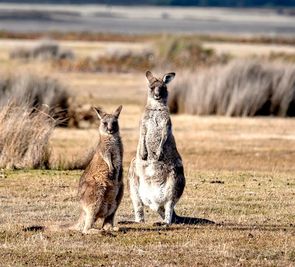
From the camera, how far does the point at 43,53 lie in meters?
57.3

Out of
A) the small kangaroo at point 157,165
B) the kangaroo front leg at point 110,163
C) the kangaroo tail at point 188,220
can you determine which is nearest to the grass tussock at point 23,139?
the small kangaroo at point 157,165

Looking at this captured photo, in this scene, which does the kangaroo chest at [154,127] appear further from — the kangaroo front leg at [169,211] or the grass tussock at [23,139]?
the grass tussock at [23,139]

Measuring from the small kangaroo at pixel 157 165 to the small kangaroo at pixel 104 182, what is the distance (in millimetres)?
1008

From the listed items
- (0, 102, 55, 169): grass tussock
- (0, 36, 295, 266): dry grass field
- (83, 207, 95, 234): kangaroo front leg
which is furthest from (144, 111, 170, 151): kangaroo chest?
(0, 102, 55, 169): grass tussock

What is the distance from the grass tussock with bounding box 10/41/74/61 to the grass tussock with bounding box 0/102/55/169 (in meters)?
34.9

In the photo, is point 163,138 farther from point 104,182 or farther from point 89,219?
point 89,219

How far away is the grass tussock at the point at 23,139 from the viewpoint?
19.4 m

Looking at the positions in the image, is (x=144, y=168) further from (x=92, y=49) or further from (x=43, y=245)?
(x=92, y=49)

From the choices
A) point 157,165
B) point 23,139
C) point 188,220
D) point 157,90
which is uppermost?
point 157,90

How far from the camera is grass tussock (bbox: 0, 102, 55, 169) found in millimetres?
19375

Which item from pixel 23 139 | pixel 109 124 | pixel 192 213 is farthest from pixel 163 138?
pixel 23 139

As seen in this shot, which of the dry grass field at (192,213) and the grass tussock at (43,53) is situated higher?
the dry grass field at (192,213)

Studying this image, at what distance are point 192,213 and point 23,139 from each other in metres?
6.01

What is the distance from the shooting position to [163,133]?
13.2 m
